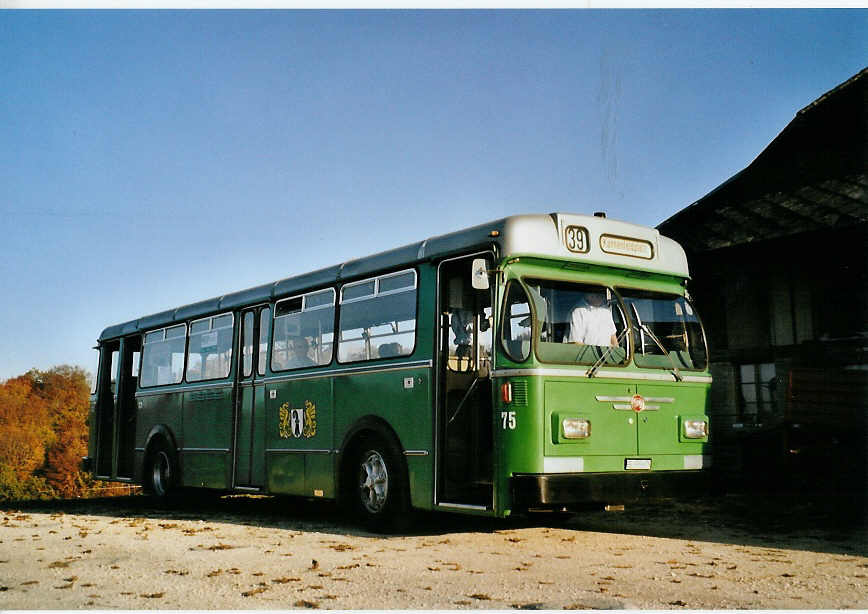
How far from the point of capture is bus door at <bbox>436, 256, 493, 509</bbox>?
892 cm

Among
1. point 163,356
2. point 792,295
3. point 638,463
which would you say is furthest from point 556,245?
point 792,295

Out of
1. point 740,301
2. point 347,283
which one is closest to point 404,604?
point 347,283

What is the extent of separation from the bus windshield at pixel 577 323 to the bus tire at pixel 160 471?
8310mm

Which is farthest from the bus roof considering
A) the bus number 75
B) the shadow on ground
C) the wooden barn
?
the wooden barn

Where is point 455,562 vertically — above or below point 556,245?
below

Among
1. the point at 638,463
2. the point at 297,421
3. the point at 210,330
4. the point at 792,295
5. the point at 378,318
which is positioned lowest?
the point at 638,463

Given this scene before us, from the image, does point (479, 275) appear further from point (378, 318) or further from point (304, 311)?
point (304, 311)

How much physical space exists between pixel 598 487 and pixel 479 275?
7.34 ft

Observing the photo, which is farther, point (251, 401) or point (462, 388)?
point (251, 401)

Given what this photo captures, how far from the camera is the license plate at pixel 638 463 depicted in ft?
28.5

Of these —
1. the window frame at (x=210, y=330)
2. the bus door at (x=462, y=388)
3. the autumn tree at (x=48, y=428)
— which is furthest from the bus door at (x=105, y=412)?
the autumn tree at (x=48, y=428)

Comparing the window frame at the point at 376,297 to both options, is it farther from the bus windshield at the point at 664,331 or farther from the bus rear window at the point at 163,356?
the bus rear window at the point at 163,356

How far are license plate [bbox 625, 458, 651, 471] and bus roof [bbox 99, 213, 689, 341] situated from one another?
→ 191 centimetres

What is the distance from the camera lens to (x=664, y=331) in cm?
933
